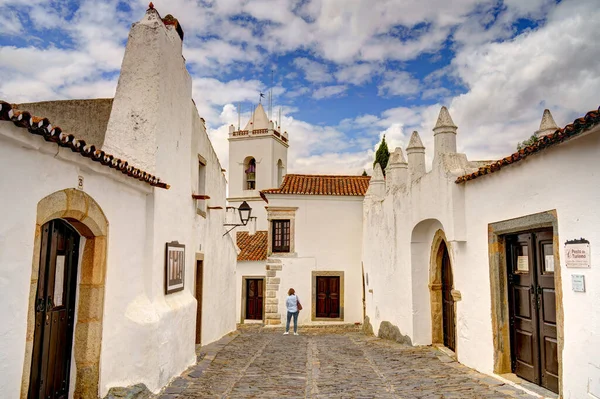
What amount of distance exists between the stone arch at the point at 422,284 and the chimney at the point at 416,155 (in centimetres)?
110

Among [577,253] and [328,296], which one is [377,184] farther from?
[577,253]

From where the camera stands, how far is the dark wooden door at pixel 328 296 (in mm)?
20125

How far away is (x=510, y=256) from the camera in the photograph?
6.97 meters

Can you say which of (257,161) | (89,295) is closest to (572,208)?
(89,295)

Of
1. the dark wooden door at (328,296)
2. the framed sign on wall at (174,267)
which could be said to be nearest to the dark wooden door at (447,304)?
the framed sign on wall at (174,267)

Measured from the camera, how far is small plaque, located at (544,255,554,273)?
19.6 ft

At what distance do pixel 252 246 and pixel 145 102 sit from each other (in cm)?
1716

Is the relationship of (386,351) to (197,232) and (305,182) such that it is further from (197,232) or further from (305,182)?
(305,182)

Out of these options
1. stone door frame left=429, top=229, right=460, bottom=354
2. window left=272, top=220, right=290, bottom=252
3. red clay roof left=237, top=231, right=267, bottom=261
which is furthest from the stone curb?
red clay roof left=237, top=231, right=267, bottom=261

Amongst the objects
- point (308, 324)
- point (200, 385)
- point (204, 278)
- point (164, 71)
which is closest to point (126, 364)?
point (200, 385)

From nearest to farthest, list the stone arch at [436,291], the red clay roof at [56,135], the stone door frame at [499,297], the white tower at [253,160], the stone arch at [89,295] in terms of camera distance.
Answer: the red clay roof at [56,135], the stone arch at [89,295], the stone door frame at [499,297], the stone arch at [436,291], the white tower at [253,160]

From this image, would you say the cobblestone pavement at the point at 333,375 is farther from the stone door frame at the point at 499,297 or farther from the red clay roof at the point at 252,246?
the red clay roof at the point at 252,246

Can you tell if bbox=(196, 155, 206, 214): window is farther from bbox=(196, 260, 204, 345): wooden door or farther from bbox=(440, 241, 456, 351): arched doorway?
bbox=(440, 241, 456, 351): arched doorway

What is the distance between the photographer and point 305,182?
22.1 metres
